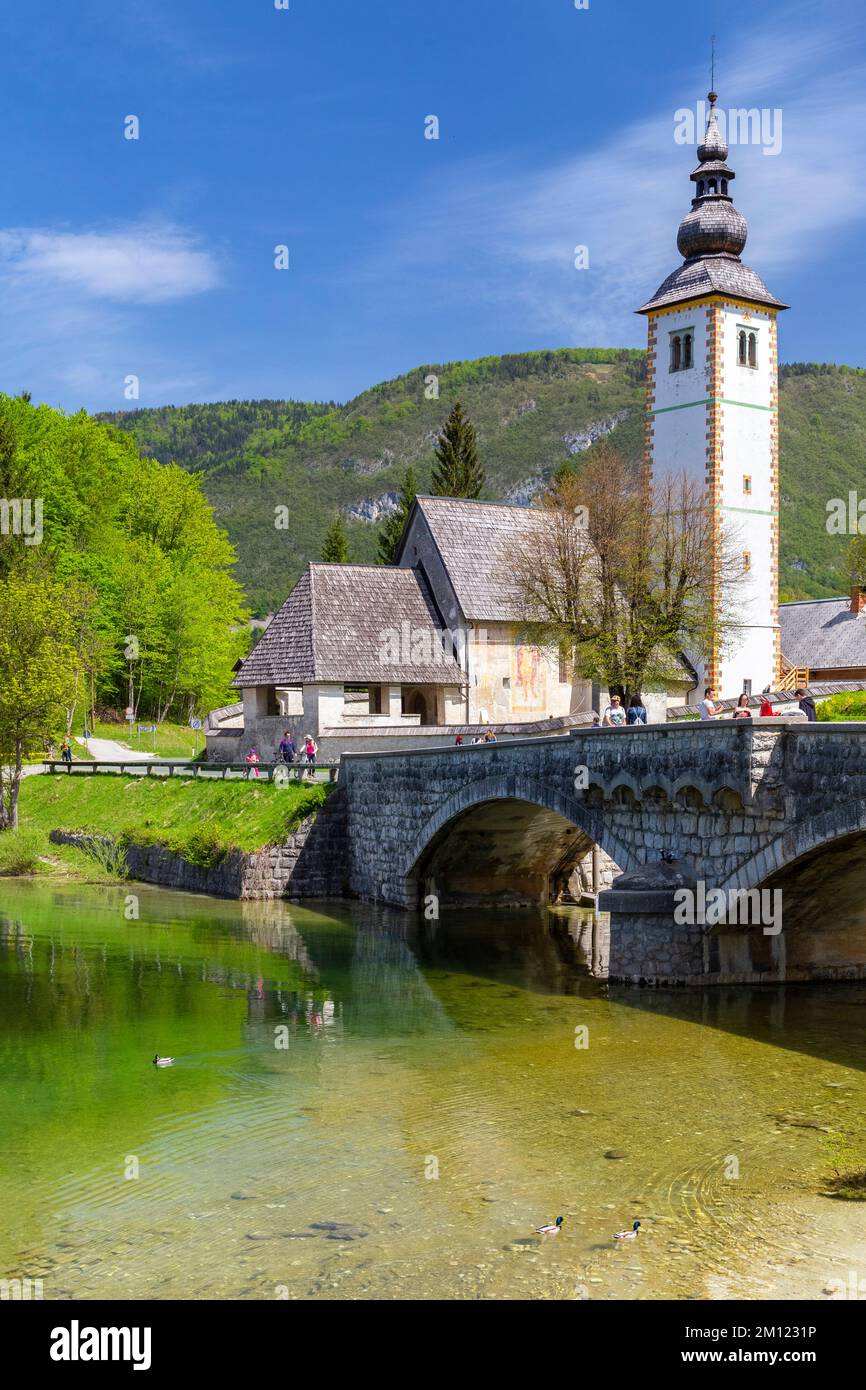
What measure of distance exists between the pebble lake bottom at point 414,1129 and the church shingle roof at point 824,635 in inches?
1443

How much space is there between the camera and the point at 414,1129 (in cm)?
1596

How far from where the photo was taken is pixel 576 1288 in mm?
11180

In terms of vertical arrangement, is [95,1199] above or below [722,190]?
below

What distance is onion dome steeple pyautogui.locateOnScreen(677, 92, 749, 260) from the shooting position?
4903 centimetres

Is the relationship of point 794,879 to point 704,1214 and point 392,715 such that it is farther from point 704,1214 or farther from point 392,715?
point 392,715

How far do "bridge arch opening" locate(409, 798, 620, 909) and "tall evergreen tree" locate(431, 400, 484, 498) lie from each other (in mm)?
40935

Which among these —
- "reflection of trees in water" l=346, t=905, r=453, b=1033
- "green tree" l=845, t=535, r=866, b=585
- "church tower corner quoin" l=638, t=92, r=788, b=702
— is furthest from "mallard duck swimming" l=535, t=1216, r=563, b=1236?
"green tree" l=845, t=535, r=866, b=585

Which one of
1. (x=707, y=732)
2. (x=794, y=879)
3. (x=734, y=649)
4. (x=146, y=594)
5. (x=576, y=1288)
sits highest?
(x=146, y=594)

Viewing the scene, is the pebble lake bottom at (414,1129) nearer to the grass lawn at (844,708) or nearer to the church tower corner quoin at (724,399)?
the grass lawn at (844,708)

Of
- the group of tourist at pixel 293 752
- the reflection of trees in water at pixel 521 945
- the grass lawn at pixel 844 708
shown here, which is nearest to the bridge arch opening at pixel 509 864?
the reflection of trees in water at pixel 521 945

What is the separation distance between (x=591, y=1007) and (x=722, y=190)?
36.4 m

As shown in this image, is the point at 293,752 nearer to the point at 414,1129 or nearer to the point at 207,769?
the point at 207,769

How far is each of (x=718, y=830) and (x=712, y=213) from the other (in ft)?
111

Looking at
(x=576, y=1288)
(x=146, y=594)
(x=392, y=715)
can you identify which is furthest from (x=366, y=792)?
(x=146, y=594)
